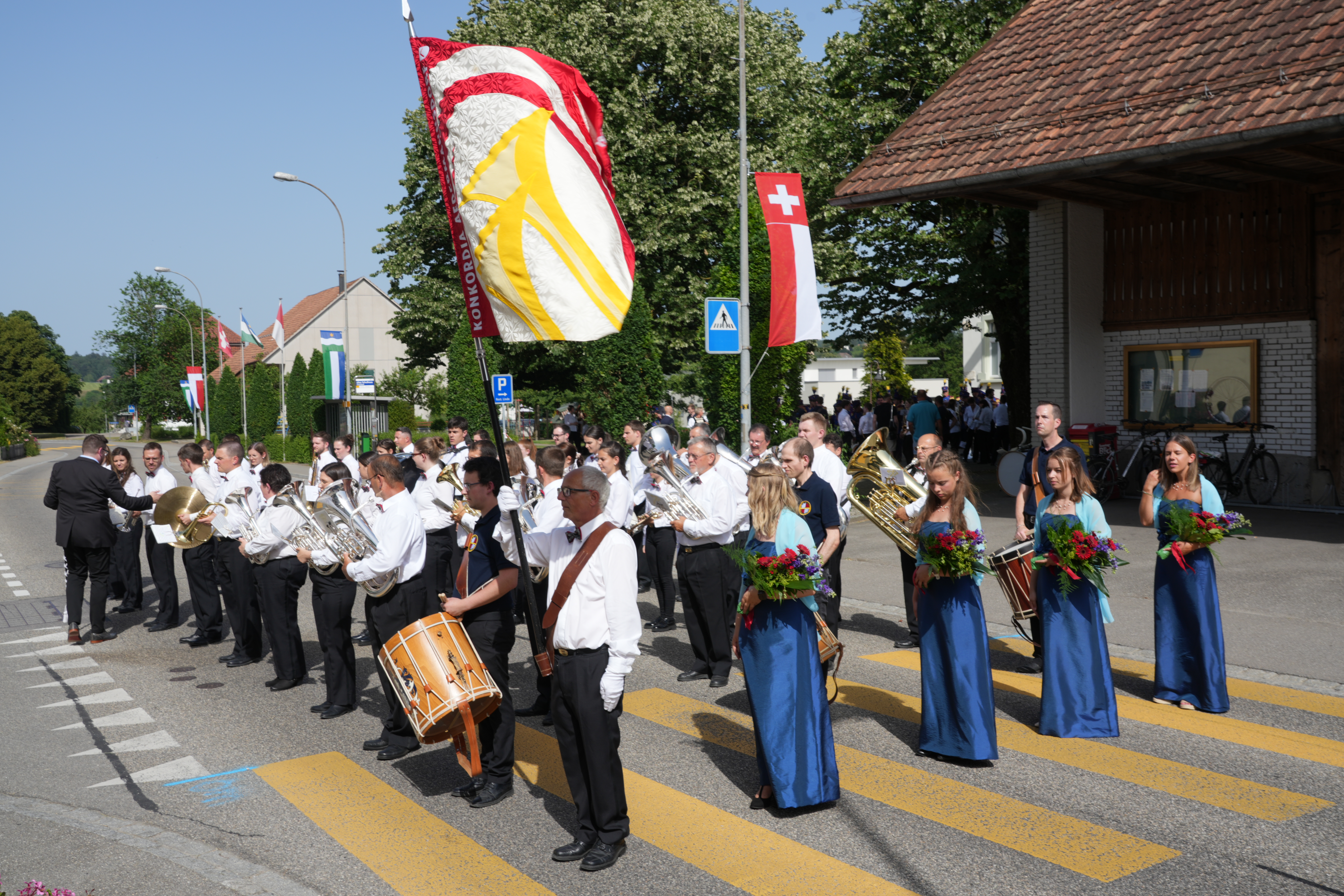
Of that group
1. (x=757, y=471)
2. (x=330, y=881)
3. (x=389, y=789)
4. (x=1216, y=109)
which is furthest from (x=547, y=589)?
(x=1216, y=109)

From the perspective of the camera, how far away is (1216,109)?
44.2ft

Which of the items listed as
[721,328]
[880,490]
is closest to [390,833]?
[880,490]

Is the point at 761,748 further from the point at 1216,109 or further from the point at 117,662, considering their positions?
the point at 1216,109

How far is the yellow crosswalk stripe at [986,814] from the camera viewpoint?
189 inches

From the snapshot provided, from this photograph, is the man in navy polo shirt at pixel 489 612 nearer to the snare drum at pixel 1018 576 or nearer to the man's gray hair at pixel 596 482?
the man's gray hair at pixel 596 482

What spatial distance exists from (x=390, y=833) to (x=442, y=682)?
0.81 m

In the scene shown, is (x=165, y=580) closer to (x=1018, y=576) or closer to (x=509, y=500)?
(x=509, y=500)

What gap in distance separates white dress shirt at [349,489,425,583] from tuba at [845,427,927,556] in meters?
3.68

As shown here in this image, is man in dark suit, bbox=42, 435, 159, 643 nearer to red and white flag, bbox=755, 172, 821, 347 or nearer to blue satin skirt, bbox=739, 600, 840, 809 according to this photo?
blue satin skirt, bbox=739, 600, 840, 809

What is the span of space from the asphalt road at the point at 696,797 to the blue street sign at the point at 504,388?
19.3 meters

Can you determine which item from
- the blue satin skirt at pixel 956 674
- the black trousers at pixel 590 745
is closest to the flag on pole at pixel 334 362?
the blue satin skirt at pixel 956 674

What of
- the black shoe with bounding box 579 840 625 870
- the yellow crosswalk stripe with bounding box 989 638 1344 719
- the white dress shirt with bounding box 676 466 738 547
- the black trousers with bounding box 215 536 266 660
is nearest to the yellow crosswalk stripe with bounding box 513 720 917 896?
A: the black shoe with bounding box 579 840 625 870

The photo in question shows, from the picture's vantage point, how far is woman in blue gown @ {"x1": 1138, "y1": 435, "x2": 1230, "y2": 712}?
7.04m

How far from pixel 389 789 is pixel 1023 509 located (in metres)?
5.30
